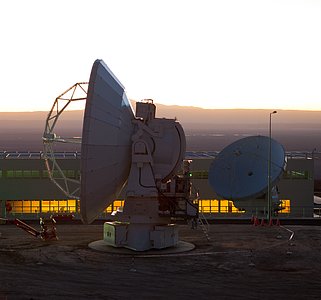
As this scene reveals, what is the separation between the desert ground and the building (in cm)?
1804

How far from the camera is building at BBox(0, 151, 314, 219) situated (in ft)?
232

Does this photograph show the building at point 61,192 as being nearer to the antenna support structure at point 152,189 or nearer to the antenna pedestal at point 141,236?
the antenna support structure at point 152,189

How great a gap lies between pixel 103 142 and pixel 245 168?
20.7 m

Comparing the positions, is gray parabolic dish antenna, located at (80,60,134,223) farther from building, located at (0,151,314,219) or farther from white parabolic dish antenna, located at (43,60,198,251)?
building, located at (0,151,314,219)

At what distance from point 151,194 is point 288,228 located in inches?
600

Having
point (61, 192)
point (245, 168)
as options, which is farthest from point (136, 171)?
point (61, 192)

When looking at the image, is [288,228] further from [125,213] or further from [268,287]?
[268,287]

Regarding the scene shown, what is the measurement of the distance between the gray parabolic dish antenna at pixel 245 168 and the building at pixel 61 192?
8.98 metres

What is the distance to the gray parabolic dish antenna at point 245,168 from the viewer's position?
5844 centimetres

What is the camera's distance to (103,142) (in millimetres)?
42250

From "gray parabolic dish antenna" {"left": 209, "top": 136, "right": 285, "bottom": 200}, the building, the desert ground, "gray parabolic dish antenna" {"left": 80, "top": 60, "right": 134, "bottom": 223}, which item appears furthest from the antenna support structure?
the building

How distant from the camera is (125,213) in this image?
45.6 metres

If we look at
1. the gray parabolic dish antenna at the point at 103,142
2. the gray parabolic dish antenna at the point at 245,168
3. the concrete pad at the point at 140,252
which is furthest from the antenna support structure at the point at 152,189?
the gray parabolic dish antenna at the point at 245,168

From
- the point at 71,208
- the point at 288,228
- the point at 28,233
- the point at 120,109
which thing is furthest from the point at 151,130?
the point at 71,208
